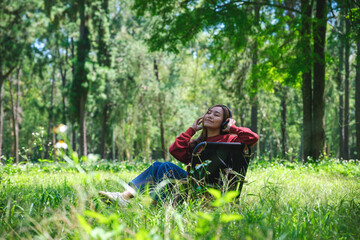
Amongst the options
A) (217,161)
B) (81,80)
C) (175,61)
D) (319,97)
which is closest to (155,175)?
(217,161)

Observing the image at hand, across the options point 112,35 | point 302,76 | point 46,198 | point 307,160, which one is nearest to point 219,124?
point 46,198

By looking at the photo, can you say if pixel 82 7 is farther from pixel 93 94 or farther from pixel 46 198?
pixel 46 198

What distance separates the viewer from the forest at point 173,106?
212cm

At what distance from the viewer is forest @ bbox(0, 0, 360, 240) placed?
6.97 feet

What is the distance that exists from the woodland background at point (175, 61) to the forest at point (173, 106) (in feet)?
0.21

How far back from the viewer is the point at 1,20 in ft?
59.9

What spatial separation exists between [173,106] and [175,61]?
3851 millimetres

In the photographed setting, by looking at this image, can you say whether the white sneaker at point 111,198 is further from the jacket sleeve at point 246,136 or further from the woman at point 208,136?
the jacket sleeve at point 246,136

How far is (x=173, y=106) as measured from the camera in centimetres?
2234

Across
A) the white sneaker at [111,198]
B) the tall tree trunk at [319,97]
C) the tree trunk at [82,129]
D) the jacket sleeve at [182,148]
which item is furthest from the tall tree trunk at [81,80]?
the white sneaker at [111,198]

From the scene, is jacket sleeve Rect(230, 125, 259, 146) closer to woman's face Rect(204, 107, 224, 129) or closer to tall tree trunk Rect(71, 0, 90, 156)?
woman's face Rect(204, 107, 224, 129)

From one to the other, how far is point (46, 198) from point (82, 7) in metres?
16.5

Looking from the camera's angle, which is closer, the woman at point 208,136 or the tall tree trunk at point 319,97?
the woman at point 208,136

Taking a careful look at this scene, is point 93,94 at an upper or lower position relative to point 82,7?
lower
